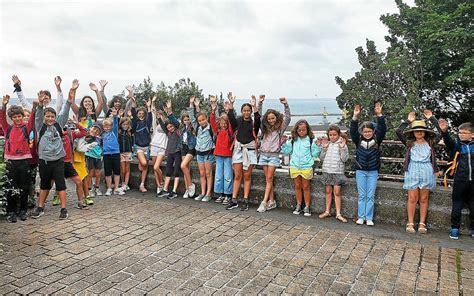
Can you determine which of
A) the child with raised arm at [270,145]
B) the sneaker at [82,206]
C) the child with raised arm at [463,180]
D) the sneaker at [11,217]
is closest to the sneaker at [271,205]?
the child with raised arm at [270,145]

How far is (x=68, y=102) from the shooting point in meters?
6.95

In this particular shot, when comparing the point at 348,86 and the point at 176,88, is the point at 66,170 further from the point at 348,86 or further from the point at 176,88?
the point at 176,88

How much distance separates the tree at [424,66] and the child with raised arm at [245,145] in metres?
4.52

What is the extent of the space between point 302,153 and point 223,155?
1615 millimetres

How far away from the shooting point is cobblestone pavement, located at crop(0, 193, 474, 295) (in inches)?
161

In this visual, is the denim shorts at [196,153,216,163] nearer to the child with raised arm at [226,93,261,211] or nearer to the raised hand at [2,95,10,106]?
the child with raised arm at [226,93,261,211]

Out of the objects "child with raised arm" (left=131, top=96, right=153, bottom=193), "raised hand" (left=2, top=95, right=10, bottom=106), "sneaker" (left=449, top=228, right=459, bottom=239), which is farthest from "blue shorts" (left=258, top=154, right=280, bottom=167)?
"raised hand" (left=2, top=95, right=10, bottom=106)

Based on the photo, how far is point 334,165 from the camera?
21.6ft

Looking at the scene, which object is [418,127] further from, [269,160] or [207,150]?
[207,150]

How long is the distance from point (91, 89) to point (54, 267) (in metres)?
4.54

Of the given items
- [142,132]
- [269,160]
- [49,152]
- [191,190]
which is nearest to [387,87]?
[269,160]

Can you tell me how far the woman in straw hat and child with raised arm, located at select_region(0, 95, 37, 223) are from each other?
6474mm

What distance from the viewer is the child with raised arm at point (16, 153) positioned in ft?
20.9

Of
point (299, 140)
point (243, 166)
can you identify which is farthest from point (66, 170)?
point (299, 140)
